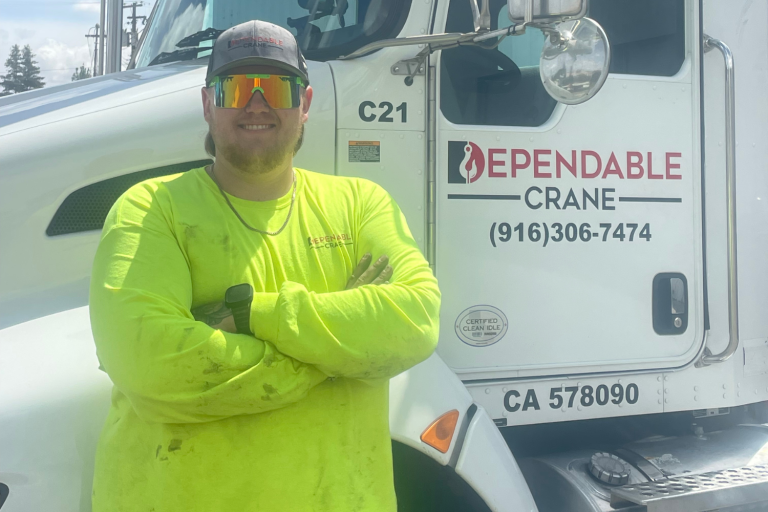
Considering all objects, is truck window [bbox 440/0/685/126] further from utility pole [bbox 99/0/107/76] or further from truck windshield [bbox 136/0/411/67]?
utility pole [bbox 99/0/107/76]

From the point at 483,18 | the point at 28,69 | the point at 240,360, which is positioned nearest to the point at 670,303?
the point at 483,18

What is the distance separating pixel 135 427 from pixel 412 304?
2.12 feet

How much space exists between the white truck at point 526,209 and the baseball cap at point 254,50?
0.46m

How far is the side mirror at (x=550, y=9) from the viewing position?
190 cm

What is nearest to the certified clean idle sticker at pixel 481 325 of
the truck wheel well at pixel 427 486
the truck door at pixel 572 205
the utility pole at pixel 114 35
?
the truck door at pixel 572 205

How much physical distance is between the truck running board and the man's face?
1.57 m

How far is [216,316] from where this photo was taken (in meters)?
1.61

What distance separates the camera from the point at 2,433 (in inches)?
63.6

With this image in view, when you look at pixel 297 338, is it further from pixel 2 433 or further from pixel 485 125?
pixel 485 125

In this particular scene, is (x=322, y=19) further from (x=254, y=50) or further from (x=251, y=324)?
(x=251, y=324)

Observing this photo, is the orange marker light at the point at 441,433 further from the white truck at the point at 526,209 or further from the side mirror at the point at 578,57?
the side mirror at the point at 578,57

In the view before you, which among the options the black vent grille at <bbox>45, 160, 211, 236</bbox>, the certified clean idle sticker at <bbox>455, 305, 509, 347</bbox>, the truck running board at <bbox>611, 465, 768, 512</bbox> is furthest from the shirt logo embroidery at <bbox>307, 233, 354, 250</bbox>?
the truck running board at <bbox>611, 465, 768, 512</bbox>

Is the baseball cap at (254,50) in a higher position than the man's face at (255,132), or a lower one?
higher

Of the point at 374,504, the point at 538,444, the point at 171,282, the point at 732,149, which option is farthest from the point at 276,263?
the point at 732,149
